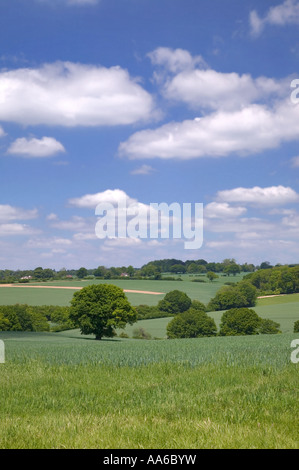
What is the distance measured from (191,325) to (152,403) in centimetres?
7840

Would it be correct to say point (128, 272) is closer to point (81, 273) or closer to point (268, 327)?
point (81, 273)

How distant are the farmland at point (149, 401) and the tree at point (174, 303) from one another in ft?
295

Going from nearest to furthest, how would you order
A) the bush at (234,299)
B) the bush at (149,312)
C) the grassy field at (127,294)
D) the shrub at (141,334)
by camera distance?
the shrub at (141,334) → the bush at (149,312) → the grassy field at (127,294) → the bush at (234,299)

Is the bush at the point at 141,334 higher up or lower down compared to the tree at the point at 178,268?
lower down

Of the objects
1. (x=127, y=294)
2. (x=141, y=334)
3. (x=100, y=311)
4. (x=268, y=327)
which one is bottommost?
(x=141, y=334)

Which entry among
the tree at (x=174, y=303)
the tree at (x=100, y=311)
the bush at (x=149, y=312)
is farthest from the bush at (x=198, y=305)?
the tree at (x=100, y=311)

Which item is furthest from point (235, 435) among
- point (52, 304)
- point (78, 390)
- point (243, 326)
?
point (52, 304)

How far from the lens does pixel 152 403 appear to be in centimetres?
1041

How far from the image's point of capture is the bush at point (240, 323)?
281ft

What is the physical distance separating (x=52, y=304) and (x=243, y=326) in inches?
1840

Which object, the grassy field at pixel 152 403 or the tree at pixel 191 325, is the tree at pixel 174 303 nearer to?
the tree at pixel 191 325

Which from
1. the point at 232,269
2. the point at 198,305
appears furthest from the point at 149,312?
the point at 232,269

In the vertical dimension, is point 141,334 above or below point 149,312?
below
